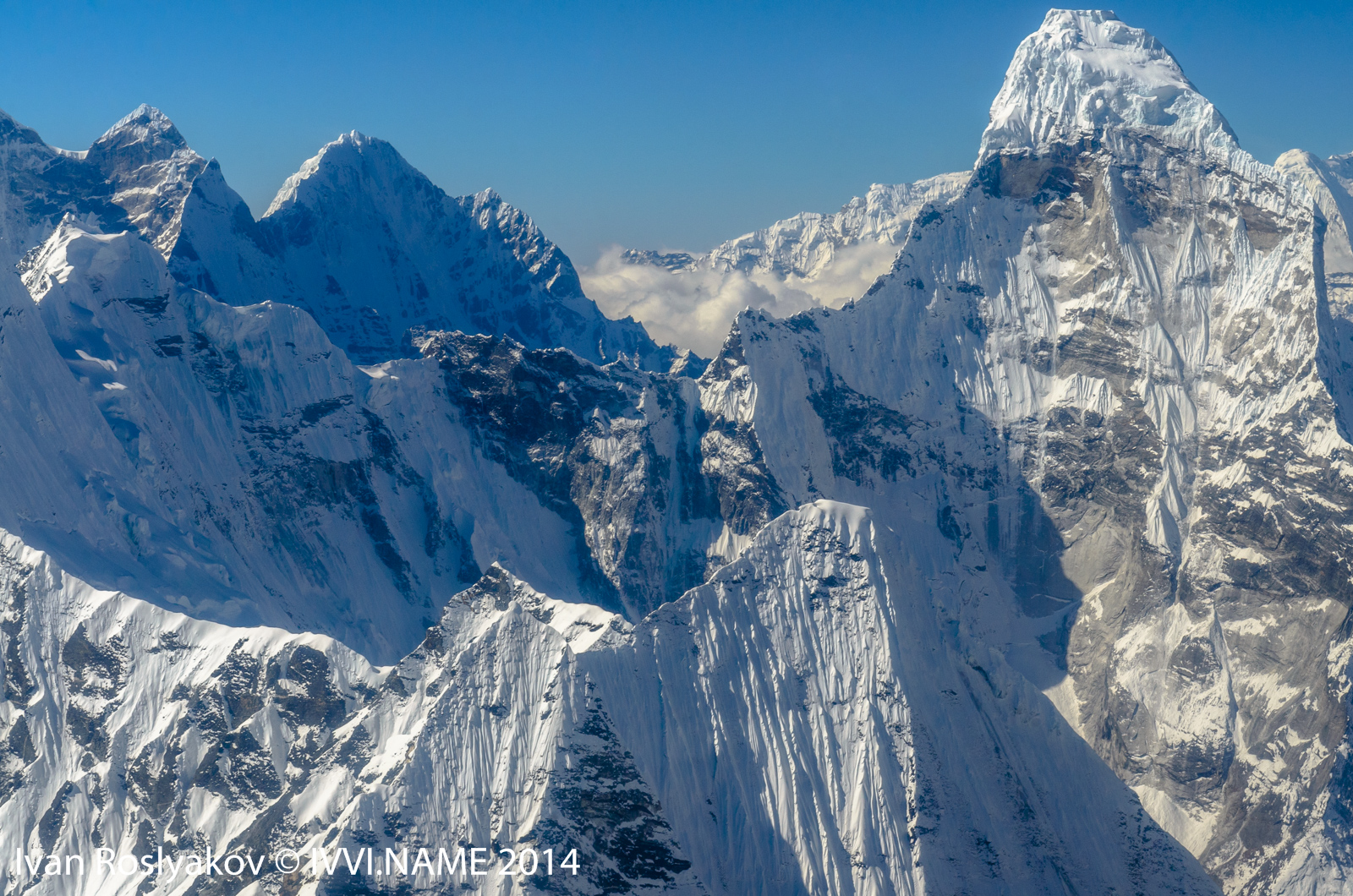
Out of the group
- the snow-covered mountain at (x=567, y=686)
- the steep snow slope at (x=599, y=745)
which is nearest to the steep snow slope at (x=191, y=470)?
the snow-covered mountain at (x=567, y=686)

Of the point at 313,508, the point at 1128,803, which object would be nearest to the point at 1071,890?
the point at 1128,803

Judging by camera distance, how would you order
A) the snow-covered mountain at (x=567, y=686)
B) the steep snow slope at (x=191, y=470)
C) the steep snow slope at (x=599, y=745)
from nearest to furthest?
the steep snow slope at (x=599, y=745) → the snow-covered mountain at (x=567, y=686) → the steep snow slope at (x=191, y=470)

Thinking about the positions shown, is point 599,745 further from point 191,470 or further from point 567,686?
point 191,470

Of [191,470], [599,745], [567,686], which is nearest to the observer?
[599,745]

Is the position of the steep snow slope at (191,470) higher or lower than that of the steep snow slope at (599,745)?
higher

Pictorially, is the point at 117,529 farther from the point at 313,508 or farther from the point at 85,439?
the point at 313,508

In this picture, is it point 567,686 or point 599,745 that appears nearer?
point 599,745

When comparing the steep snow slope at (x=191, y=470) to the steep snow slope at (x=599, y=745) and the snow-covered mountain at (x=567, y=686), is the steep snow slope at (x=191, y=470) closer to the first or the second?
the snow-covered mountain at (x=567, y=686)

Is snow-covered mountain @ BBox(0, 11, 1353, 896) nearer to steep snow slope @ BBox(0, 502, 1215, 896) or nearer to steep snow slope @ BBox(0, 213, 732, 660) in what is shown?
steep snow slope @ BBox(0, 502, 1215, 896)

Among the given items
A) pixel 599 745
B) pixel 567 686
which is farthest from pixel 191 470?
pixel 599 745
